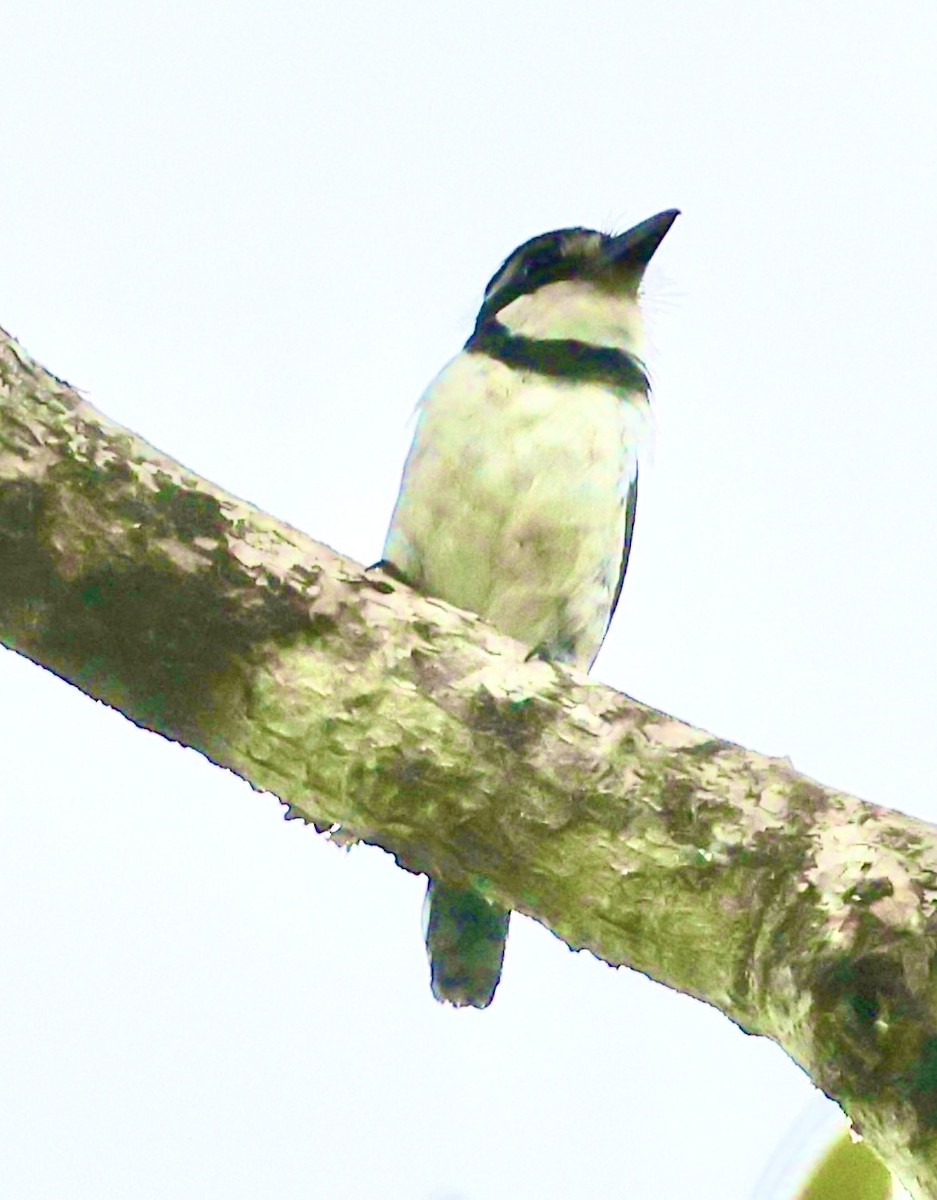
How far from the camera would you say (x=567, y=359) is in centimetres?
314

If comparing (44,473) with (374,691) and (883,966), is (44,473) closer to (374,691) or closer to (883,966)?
(374,691)

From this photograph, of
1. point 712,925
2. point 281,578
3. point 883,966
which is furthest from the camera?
point 281,578

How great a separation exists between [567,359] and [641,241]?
0.41 meters

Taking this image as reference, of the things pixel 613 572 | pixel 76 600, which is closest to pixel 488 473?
pixel 613 572

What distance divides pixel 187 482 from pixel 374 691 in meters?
0.40

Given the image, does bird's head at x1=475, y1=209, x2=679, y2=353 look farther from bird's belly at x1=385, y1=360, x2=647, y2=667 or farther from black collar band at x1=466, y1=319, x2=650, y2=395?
bird's belly at x1=385, y1=360, x2=647, y2=667

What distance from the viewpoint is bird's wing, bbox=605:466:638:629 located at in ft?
10.3

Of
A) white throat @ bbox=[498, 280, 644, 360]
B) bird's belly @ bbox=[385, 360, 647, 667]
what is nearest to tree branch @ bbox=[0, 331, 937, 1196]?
bird's belly @ bbox=[385, 360, 647, 667]

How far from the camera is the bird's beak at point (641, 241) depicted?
3.38 m

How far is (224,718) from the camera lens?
6.86 ft

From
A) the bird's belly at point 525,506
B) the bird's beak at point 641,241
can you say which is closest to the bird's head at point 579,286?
the bird's beak at point 641,241

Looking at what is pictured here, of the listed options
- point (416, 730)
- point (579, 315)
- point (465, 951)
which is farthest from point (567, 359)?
point (416, 730)

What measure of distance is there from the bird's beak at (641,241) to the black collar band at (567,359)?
0.27 m

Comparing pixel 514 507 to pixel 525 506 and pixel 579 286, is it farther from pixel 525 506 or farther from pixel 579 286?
pixel 579 286
